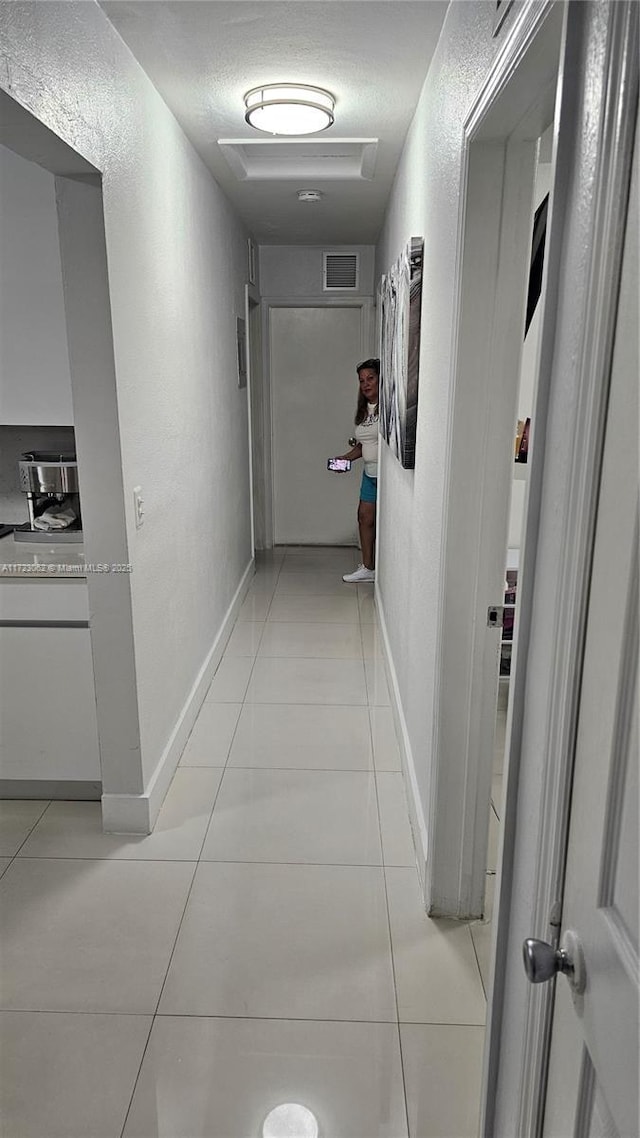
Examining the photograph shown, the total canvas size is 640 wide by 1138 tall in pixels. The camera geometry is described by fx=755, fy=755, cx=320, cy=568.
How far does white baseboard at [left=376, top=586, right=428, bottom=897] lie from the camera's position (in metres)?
2.31

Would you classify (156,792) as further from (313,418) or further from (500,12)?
(313,418)

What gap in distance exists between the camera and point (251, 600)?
16.7 feet

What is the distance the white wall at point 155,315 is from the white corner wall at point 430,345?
92cm

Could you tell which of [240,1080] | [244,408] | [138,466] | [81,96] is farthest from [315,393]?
[240,1080]

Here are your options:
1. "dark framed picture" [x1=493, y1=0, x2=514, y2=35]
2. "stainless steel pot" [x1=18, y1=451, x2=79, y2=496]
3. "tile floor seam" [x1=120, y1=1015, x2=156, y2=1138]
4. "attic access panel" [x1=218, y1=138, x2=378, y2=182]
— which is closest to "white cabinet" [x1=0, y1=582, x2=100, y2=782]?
"stainless steel pot" [x1=18, y1=451, x2=79, y2=496]

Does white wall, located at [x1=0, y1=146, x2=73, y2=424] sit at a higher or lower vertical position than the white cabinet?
higher

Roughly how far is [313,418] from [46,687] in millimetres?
4130

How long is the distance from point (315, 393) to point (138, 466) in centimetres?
395

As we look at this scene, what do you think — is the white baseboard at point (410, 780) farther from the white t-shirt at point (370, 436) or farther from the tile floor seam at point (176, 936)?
the white t-shirt at point (370, 436)

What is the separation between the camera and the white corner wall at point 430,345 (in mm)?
1832

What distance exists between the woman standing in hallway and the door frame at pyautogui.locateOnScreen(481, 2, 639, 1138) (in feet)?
13.3

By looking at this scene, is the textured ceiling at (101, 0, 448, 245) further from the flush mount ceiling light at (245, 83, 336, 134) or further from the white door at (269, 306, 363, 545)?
the white door at (269, 306, 363, 545)

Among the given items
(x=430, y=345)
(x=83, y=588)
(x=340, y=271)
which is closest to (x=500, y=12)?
(x=430, y=345)

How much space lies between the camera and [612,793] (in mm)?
810
